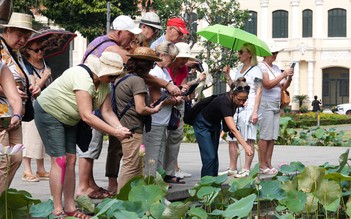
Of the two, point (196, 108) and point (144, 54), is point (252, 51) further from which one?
point (144, 54)

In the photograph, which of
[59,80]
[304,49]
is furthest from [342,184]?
[304,49]

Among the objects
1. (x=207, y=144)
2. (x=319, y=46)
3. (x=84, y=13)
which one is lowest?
(x=207, y=144)

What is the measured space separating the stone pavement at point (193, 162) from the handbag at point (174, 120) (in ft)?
1.71

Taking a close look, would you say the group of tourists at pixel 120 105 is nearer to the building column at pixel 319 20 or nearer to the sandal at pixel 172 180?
the sandal at pixel 172 180

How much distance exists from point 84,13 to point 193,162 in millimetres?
25780

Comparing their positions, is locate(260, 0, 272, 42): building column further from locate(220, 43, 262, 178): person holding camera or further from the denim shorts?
the denim shorts

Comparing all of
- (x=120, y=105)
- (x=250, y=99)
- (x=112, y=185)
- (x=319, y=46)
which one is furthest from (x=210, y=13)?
(x=120, y=105)

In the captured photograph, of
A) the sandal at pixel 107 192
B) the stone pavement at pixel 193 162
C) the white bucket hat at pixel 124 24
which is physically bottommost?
the stone pavement at pixel 193 162

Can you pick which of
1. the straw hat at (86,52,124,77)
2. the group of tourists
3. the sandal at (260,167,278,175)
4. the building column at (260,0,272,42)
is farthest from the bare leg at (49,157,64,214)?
the building column at (260,0,272,42)

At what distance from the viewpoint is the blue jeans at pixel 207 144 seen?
7730mm

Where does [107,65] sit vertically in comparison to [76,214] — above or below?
above

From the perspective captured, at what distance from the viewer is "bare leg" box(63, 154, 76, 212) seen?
5.80 m

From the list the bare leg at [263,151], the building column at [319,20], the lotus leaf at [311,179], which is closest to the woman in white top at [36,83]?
the bare leg at [263,151]

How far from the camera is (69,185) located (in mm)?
5848
